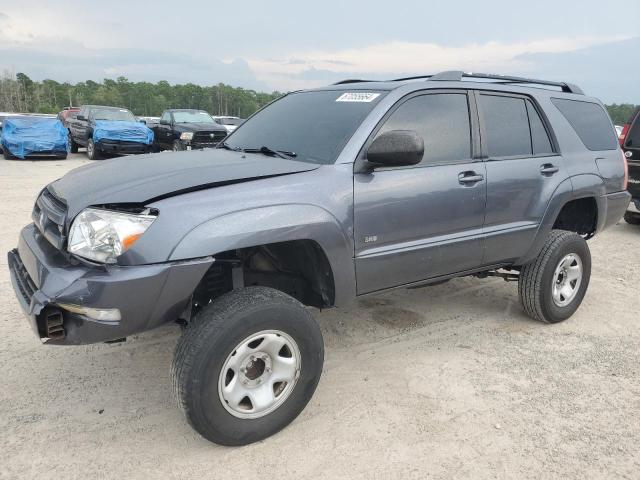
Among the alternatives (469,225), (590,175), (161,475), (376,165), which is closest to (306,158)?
(376,165)

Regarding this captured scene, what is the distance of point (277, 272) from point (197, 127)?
13.7 metres

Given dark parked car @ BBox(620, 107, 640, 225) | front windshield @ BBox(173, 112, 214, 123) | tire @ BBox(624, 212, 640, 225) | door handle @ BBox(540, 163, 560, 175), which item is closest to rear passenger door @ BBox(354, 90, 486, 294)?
door handle @ BBox(540, 163, 560, 175)

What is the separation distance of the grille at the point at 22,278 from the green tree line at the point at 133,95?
200ft

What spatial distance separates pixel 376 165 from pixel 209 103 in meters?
78.9

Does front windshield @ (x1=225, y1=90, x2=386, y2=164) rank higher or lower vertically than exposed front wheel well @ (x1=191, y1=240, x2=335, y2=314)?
higher

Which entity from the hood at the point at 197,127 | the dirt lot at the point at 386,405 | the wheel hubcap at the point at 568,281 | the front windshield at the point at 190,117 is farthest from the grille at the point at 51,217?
the front windshield at the point at 190,117

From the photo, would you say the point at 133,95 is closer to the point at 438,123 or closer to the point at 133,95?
the point at 133,95

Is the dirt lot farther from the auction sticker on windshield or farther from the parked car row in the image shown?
the parked car row

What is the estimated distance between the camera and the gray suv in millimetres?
2334

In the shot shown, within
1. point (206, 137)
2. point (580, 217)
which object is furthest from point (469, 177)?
point (206, 137)

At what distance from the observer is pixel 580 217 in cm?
462

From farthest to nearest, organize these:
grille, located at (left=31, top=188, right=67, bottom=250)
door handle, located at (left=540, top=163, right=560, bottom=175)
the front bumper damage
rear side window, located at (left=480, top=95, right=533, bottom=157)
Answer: door handle, located at (left=540, top=163, right=560, bottom=175) → rear side window, located at (left=480, top=95, right=533, bottom=157) → grille, located at (left=31, top=188, right=67, bottom=250) → the front bumper damage

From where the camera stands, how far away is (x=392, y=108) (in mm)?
3156

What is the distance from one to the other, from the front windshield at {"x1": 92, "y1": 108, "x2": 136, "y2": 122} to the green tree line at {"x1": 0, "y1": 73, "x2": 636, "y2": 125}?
48.6 m
